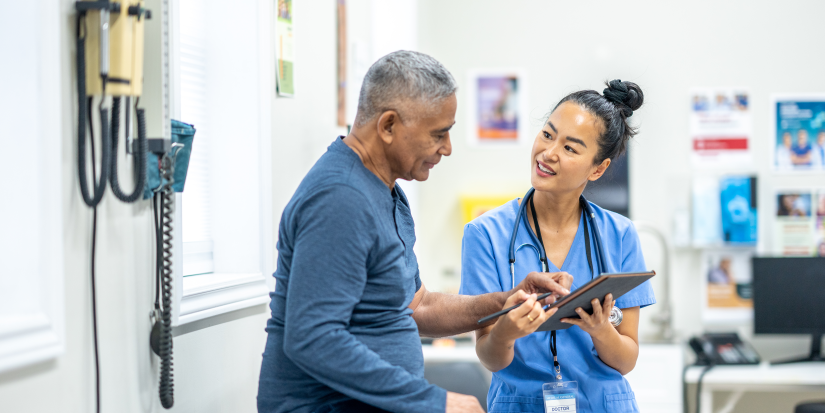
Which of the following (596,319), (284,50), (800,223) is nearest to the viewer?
(596,319)

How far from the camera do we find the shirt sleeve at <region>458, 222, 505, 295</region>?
1.55 metres

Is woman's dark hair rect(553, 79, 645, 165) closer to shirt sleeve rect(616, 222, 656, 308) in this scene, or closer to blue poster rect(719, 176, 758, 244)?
shirt sleeve rect(616, 222, 656, 308)

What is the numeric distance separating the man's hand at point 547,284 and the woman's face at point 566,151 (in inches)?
8.5

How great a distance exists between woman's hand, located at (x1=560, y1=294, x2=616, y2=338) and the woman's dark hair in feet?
1.31

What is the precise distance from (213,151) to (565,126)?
3.28 feet

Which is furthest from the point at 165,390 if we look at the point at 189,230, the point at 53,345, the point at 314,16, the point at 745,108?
the point at 745,108

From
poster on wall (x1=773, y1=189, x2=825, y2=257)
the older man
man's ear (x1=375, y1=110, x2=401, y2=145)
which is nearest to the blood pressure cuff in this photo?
the older man

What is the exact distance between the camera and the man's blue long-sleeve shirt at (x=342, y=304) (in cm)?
96

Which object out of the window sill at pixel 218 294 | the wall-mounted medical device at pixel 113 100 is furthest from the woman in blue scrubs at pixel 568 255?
the wall-mounted medical device at pixel 113 100

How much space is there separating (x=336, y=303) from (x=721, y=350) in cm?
255

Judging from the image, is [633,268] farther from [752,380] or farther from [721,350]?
[721,350]

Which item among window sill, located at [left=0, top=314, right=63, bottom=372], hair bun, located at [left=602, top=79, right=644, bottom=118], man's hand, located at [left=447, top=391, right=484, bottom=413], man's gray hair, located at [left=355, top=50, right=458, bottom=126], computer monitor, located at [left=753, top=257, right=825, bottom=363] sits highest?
hair bun, located at [left=602, top=79, right=644, bottom=118]

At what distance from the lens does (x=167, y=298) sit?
4.25 feet

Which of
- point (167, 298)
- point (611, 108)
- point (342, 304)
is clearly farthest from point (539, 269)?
point (167, 298)
